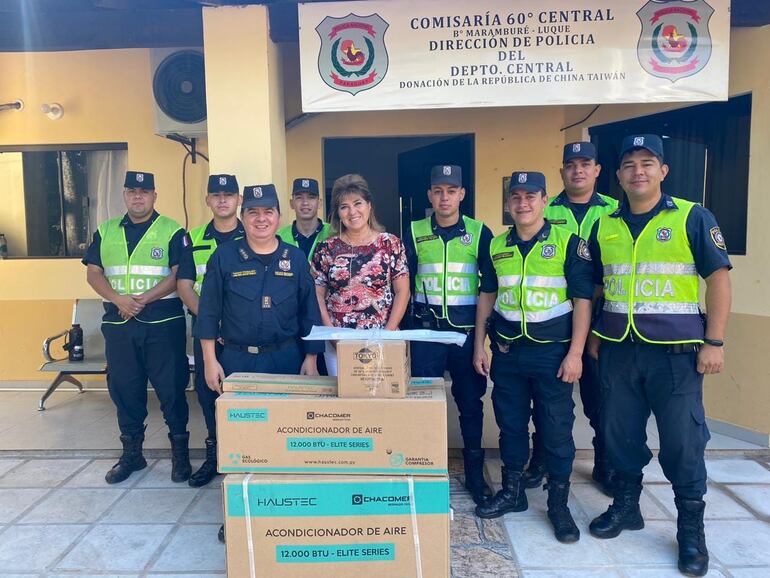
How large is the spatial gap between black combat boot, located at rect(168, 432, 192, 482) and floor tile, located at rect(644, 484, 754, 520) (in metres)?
2.74

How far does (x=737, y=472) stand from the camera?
11.7 feet

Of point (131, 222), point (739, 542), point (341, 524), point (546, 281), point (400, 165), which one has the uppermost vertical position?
point (400, 165)

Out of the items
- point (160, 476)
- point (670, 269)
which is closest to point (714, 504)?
point (670, 269)

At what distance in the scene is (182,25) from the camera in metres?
4.00

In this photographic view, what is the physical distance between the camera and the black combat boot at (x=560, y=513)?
280 centimetres

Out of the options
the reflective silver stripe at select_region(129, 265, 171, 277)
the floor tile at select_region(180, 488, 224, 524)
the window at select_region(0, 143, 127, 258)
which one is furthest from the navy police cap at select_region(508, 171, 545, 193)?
the window at select_region(0, 143, 127, 258)

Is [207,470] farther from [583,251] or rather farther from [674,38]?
[674,38]

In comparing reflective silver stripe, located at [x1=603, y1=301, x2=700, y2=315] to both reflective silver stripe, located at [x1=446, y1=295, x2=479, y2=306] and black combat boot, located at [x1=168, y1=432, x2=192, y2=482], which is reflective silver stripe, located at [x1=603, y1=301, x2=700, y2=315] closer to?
reflective silver stripe, located at [x1=446, y1=295, x2=479, y2=306]

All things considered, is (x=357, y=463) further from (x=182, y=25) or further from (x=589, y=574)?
(x=182, y=25)

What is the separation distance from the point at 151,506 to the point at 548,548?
6.99 ft

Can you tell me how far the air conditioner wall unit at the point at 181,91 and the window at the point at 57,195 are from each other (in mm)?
923

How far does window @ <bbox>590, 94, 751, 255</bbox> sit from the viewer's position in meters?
4.11

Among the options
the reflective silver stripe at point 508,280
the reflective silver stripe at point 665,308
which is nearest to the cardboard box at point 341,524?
the reflective silver stripe at point 508,280

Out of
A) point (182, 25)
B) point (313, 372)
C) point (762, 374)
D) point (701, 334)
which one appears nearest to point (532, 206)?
point (701, 334)
